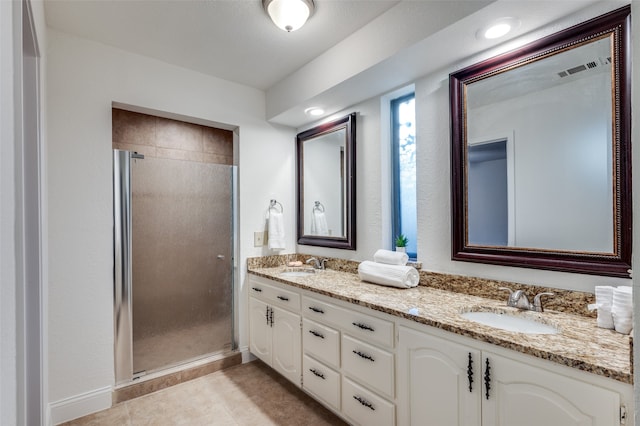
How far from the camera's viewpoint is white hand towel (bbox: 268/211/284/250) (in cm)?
280

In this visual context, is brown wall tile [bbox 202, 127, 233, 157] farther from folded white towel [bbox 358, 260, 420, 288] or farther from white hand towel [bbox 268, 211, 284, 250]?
folded white towel [bbox 358, 260, 420, 288]

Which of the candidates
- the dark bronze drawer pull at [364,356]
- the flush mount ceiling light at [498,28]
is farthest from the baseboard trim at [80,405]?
the flush mount ceiling light at [498,28]

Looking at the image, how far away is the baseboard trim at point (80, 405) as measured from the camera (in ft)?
6.28

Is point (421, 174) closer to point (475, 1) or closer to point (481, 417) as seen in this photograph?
point (475, 1)

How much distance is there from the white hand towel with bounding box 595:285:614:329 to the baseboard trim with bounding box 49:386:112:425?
2778 millimetres

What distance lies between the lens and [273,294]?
2.37m

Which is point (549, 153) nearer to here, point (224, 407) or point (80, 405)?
point (224, 407)

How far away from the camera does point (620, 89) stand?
1267 mm

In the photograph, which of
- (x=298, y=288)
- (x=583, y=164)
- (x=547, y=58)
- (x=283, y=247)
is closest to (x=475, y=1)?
(x=547, y=58)

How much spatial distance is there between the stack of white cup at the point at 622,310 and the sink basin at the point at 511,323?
20cm

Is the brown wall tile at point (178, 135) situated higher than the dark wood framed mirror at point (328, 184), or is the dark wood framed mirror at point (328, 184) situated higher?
the brown wall tile at point (178, 135)

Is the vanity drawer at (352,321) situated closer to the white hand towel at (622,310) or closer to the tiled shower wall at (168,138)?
the white hand towel at (622,310)

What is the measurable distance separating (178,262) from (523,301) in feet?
7.60

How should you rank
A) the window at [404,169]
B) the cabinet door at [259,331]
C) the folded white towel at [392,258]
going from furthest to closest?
the cabinet door at [259,331]
the window at [404,169]
the folded white towel at [392,258]
